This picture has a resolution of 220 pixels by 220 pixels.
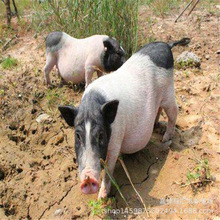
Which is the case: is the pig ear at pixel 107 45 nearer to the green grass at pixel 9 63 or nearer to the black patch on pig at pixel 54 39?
the black patch on pig at pixel 54 39

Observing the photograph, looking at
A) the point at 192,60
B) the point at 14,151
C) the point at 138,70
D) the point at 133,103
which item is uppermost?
the point at 138,70

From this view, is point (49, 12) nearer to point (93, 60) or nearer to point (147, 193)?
point (93, 60)

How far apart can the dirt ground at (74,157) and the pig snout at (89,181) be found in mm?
610

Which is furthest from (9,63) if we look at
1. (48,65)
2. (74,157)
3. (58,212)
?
(58,212)

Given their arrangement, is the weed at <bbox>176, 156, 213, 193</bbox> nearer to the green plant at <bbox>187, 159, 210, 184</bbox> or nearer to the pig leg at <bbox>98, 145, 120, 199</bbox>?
the green plant at <bbox>187, 159, 210, 184</bbox>

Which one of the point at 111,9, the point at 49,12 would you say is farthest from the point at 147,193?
the point at 49,12

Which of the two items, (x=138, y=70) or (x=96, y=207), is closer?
(x=96, y=207)

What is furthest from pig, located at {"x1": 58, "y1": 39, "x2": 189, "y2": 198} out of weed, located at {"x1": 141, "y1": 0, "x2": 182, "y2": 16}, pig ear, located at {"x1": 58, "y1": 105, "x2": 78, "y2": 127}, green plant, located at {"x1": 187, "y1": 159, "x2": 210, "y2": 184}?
weed, located at {"x1": 141, "y1": 0, "x2": 182, "y2": 16}

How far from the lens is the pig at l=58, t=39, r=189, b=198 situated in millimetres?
2230

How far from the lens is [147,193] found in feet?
9.09

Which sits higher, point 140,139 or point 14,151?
point 140,139

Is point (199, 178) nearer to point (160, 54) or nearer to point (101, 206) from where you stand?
point (101, 206)

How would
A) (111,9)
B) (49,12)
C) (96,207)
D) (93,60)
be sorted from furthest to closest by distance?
1. (49,12)
2. (111,9)
3. (93,60)
4. (96,207)

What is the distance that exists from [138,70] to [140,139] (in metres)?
0.75
